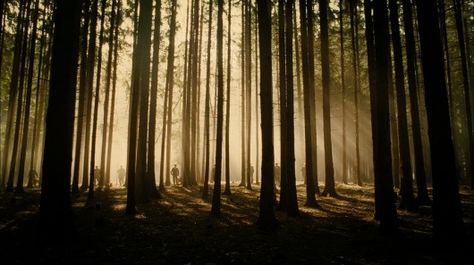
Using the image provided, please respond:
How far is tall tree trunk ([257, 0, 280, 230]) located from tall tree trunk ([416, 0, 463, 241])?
3.87 m

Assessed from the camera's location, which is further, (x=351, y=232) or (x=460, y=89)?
(x=460, y=89)

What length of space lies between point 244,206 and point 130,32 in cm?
1340

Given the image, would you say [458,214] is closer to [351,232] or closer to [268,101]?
[351,232]

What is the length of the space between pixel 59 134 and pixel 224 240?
4447 mm

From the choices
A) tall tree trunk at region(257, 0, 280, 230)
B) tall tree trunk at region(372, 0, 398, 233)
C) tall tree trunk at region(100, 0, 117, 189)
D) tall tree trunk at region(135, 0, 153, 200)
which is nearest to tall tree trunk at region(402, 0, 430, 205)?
tall tree trunk at region(372, 0, 398, 233)

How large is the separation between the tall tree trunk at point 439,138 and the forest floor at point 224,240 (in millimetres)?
514

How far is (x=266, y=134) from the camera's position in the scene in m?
9.10

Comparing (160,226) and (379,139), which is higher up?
(379,139)

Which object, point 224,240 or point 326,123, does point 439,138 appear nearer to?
point 224,240

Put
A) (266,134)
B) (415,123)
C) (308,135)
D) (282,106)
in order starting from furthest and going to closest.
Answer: (415,123) → (308,135) → (282,106) → (266,134)

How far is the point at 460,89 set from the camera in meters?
29.3

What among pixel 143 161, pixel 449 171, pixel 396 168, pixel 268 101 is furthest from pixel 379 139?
pixel 396 168

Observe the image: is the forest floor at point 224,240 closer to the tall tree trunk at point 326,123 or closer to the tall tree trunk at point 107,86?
the tall tree trunk at point 326,123

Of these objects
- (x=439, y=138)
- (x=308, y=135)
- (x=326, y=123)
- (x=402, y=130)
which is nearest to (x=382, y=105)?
(x=439, y=138)
